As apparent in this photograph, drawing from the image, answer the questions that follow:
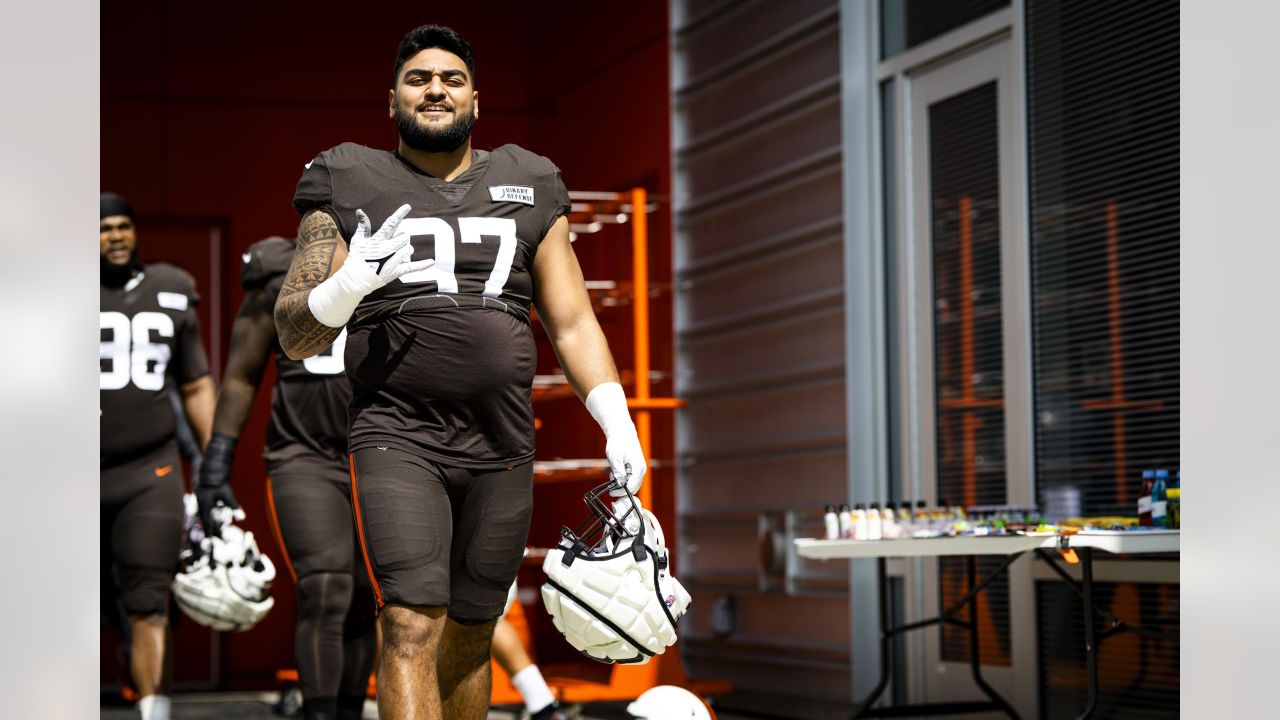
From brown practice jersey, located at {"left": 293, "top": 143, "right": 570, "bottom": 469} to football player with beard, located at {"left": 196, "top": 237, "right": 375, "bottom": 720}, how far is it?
157cm

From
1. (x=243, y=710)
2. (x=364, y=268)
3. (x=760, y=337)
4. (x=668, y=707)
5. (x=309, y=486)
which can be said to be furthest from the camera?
(x=243, y=710)

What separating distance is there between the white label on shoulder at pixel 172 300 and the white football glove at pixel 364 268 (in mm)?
2769

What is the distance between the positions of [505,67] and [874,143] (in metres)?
3.93

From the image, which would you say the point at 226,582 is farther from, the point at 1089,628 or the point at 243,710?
the point at 243,710

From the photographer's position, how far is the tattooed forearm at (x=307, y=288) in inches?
154

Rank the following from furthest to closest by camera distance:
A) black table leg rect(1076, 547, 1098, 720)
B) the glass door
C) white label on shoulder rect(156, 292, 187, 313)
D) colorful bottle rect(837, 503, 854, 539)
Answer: the glass door → white label on shoulder rect(156, 292, 187, 313) → colorful bottle rect(837, 503, 854, 539) → black table leg rect(1076, 547, 1098, 720)

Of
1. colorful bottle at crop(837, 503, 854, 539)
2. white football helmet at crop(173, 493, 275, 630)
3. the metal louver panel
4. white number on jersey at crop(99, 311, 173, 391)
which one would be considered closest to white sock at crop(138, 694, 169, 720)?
white football helmet at crop(173, 493, 275, 630)

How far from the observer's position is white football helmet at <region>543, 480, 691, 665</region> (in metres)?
3.76

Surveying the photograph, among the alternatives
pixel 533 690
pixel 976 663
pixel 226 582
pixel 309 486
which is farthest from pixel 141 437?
pixel 976 663

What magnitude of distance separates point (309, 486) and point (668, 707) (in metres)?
1.72

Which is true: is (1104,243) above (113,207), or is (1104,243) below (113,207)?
below

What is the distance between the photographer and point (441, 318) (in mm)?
3939

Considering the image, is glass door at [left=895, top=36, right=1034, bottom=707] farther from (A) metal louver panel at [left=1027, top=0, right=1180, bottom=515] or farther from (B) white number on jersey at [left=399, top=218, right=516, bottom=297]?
(B) white number on jersey at [left=399, top=218, right=516, bottom=297]
